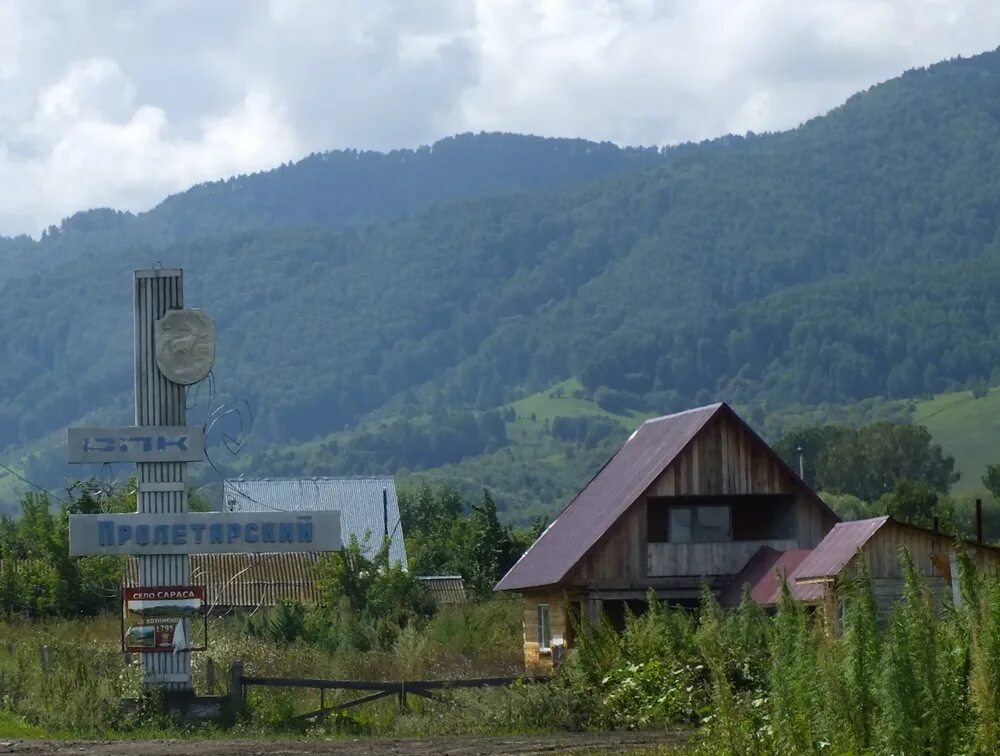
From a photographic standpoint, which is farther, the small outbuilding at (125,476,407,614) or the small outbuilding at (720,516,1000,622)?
the small outbuilding at (125,476,407,614)

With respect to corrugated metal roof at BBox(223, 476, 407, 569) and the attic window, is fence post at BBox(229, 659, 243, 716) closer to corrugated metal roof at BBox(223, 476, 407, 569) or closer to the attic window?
the attic window

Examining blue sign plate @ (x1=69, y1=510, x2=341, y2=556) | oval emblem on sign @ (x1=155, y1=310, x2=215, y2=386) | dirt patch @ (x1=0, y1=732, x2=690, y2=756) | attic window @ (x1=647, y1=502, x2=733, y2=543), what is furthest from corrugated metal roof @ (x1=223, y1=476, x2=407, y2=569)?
dirt patch @ (x1=0, y1=732, x2=690, y2=756)

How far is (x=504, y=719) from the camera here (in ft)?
88.7

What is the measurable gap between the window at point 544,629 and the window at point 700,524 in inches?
137

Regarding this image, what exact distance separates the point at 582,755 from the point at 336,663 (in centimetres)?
1335

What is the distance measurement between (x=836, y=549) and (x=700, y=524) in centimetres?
657

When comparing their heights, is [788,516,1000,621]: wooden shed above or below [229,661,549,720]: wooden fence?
above

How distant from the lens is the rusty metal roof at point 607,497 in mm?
38688

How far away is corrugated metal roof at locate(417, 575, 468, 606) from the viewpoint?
187 ft

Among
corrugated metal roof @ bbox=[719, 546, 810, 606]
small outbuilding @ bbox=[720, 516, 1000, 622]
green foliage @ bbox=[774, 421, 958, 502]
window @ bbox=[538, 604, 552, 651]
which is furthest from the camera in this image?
green foliage @ bbox=[774, 421, 958, 502]

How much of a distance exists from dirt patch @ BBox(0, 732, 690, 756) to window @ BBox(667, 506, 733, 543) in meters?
14.6

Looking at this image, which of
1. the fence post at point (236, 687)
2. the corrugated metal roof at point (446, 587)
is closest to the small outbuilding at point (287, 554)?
the corrugated metal roof at point (446, 587)

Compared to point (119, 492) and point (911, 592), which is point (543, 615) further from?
point (911, 592)

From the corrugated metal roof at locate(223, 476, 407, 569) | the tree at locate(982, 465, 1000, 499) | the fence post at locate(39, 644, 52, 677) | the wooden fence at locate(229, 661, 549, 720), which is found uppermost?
the tree at locate(982, 465, 1000, 499)
